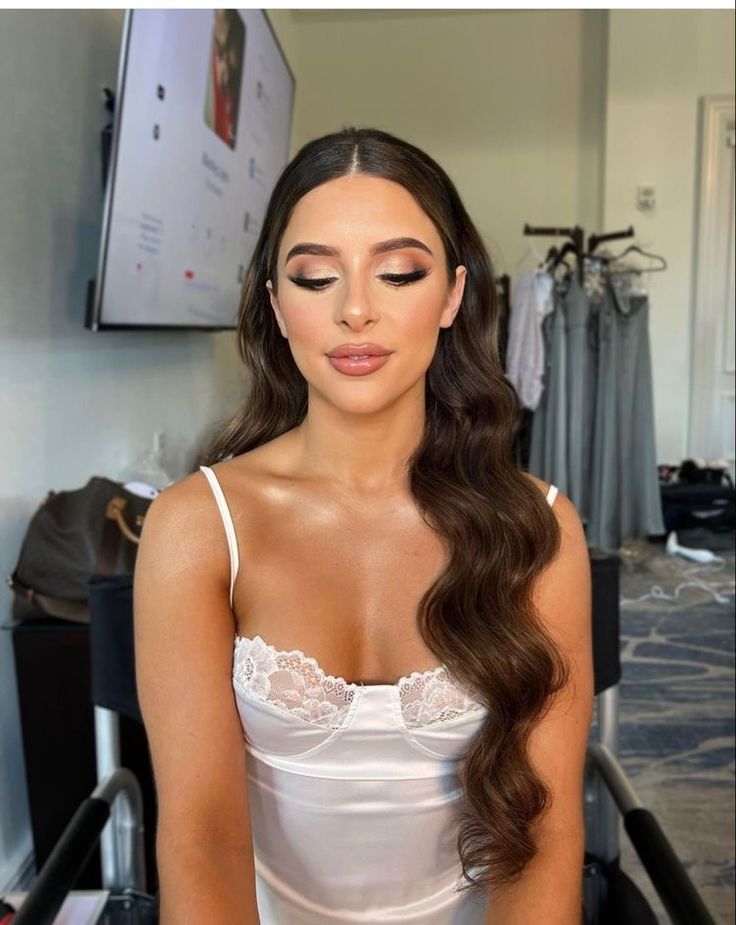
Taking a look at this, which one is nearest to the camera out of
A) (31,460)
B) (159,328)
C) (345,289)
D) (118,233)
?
(345,289)

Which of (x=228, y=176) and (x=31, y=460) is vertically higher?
(x=228, y=176)

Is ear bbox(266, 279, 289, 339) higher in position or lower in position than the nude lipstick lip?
higher

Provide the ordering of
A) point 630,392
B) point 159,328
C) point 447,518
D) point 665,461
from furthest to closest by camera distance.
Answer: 1. point 665,461
2. point 630,392
3. point 159,328
4. point 447,518

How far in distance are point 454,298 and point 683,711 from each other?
2.01 meters

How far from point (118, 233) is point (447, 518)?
1.08m

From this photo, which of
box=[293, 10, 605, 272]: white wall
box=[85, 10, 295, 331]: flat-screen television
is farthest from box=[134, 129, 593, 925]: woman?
box=[293, 10, 605, 272]: white wall

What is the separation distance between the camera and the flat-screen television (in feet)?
5.41

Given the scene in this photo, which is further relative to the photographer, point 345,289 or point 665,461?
point 665,461

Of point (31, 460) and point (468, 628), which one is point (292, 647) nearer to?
point (468, 628)

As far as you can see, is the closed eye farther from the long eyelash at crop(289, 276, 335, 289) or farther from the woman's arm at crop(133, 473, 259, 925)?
the woman's arm at crop(133, 473, 259, 925)

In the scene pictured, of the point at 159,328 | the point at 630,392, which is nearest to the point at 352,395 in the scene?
the point at 159,328

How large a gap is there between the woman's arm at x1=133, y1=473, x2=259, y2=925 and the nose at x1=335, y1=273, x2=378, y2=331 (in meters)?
0.26

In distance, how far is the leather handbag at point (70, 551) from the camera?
4.58 ft

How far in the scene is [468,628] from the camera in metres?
0.87
